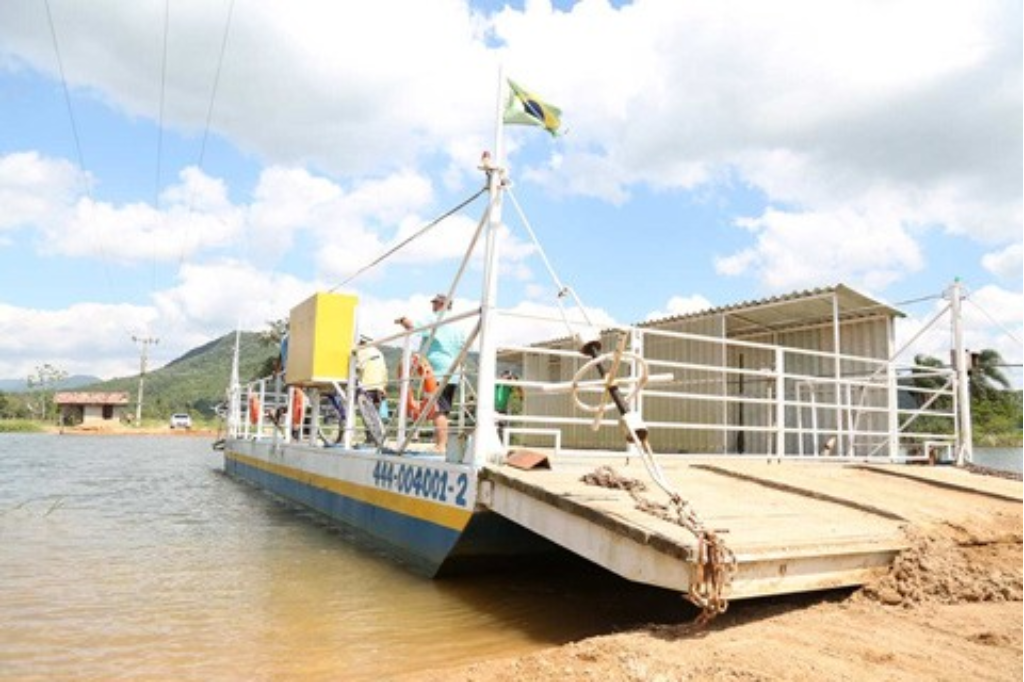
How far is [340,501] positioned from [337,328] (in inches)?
79.5

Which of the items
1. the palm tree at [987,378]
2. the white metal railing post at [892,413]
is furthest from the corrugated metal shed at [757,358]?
the palm tree at [987,378]

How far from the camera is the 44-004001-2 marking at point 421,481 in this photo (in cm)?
548

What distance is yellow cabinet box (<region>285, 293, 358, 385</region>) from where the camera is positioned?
8.59 metres

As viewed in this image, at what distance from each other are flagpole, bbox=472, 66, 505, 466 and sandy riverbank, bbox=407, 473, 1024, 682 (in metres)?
1.97

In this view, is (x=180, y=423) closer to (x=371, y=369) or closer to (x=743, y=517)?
(x=371, y=369)

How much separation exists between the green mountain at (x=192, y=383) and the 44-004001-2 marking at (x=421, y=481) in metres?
52.9

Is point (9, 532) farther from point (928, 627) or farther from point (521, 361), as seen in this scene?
point (521, 361)

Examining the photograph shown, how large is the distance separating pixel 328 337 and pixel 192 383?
142 meters

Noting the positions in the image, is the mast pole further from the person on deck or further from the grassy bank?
the grassy bank

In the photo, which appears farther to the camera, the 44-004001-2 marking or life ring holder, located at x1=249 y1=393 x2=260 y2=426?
life ring holder, located at x1=249 y1=393 x2=260 y2=426

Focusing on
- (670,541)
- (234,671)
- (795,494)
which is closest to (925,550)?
(795,494)

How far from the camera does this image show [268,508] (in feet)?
34.0

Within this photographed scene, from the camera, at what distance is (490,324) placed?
5.59 meters

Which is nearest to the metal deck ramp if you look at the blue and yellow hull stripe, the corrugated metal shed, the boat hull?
the boat hull
